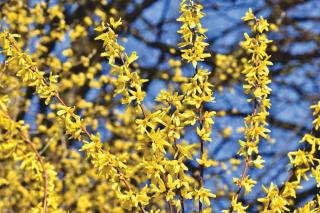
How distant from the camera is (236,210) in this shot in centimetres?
289

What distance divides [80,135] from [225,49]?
6710 mm

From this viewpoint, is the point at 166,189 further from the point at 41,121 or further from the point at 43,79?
the point at 41,121

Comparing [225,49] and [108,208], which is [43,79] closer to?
[108,208]

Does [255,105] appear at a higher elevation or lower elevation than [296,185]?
higher

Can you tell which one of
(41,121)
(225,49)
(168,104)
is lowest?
(168,104)

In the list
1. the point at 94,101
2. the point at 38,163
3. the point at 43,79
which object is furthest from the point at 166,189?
the point at 94,101

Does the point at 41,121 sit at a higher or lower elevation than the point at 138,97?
higher

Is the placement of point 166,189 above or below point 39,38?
below

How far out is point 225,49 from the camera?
31.0 feet

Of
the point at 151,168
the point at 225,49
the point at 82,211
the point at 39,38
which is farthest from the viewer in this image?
the point at 225,49

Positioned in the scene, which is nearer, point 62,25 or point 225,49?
point 62,25

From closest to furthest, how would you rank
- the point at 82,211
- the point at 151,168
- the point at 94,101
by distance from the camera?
the point at 151,168, the point at 82,211, the point at 94,101

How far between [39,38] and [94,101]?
1.29 metres

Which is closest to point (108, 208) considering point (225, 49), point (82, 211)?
point (82, 211)
